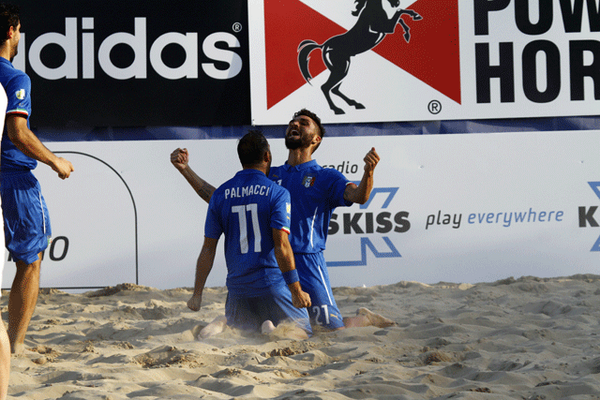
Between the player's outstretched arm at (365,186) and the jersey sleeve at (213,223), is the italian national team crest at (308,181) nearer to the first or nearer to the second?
the player's outstretched arm at (365,186)

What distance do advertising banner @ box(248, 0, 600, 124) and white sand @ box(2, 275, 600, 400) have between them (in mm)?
1809

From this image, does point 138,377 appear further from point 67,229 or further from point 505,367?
point 67,229

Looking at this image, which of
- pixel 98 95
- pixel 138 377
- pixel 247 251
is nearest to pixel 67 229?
pixel 98 95

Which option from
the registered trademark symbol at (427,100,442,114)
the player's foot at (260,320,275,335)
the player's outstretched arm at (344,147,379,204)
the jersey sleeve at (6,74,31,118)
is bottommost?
the player's foot at (260,320,275,335)

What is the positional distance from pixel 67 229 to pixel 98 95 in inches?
48.9

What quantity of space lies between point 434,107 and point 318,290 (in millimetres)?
2545

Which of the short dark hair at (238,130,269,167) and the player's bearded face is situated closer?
the short dark hair at (238,130,269,167)

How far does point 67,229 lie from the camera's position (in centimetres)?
530

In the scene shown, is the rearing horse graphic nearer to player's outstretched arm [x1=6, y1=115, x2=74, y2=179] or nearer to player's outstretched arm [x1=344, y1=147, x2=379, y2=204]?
player's outstretched arm [x1=344, y1=147, x2=379, y2=204]

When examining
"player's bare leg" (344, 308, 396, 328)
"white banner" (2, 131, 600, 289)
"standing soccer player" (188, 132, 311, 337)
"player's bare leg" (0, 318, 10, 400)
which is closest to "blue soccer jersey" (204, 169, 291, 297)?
"standing soccer player" (188, 132, 311, 337)

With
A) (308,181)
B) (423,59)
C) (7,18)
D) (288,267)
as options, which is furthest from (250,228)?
(423,59)

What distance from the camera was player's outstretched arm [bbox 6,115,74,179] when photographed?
2854mm

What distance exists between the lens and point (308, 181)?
375 cm

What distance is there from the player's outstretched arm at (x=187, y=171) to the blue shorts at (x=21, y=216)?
0.85 metres
